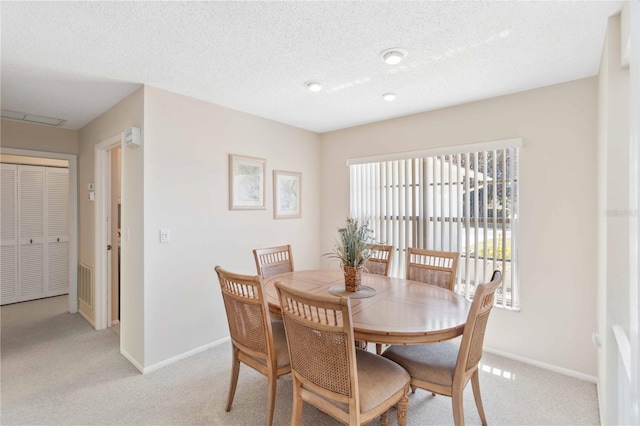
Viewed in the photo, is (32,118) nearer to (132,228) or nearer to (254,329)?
(132,228)

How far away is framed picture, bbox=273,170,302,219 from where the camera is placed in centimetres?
388

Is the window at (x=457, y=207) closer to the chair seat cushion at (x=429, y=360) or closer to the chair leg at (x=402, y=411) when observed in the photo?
the chair seat cushion at (x=429, y=360)

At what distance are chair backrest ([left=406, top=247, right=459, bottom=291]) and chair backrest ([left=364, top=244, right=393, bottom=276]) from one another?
0.22 metres

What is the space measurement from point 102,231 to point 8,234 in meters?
2.12

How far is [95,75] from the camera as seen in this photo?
2.50 meters

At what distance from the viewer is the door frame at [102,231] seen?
351 cm

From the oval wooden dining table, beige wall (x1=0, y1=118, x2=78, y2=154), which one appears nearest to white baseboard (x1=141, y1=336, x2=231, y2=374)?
the oval wooden dining table

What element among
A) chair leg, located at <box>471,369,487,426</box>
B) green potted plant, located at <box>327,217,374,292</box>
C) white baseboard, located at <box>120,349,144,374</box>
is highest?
green potted plant, located at <box>327,217,374,292</box>

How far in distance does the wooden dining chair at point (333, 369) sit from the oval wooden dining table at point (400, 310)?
0.69 ft

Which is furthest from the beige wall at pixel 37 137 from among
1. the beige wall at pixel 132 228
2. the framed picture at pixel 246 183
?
the framed picture at pixel 246 183

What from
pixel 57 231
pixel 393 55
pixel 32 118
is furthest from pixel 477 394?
pixel 57 231

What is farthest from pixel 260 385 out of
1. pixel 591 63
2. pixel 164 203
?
pixel 591 63

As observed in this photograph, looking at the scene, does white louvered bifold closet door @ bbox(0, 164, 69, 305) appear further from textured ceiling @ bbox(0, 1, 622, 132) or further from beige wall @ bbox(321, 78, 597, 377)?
beige wall @ bbox(321, 78, 597, 377)

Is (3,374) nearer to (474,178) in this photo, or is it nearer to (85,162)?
(85,162)
